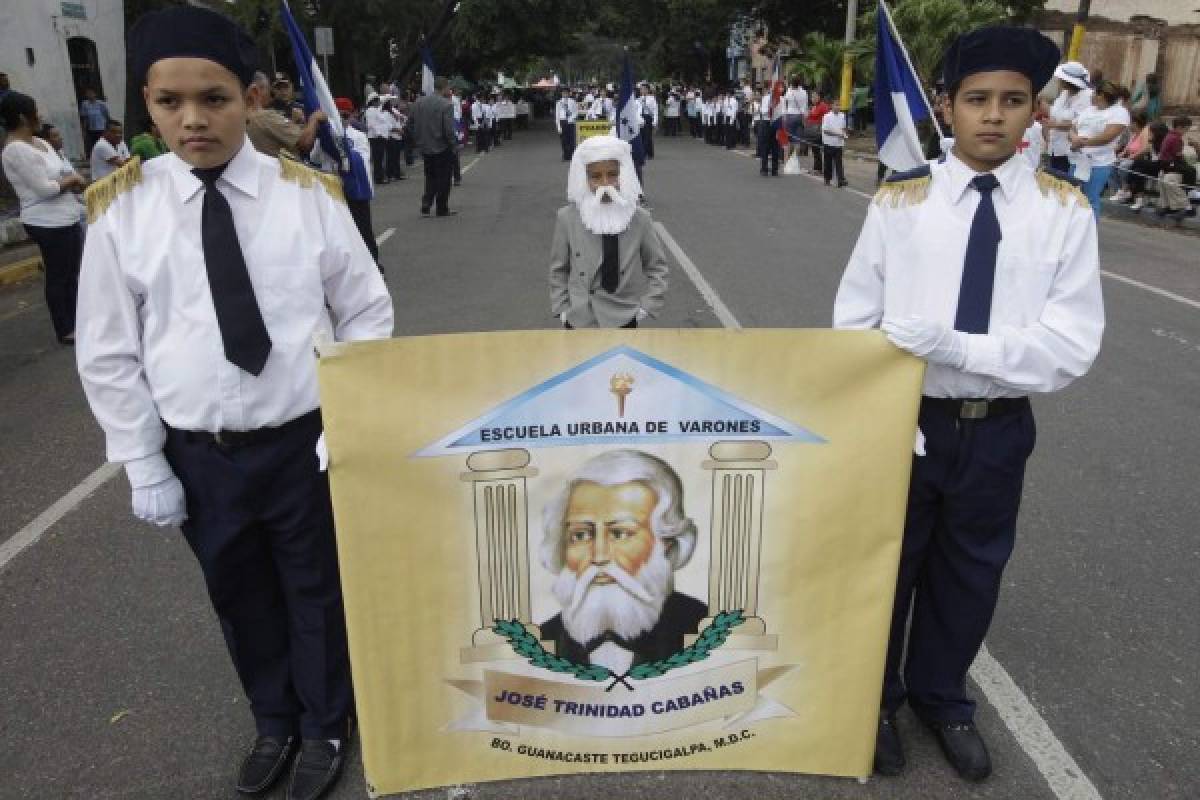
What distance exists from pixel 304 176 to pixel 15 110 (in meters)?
5.91

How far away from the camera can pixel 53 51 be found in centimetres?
1922

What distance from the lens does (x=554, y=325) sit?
24.0ft

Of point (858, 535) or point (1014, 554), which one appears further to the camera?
point (1014, 554)

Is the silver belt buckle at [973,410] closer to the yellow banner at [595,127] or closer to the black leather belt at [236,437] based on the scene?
the black leather belt at [236,437]

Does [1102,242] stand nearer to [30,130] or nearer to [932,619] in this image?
[932,619]

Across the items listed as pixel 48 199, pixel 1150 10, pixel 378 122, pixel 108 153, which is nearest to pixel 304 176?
pixel 48 199

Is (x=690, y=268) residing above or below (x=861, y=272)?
below

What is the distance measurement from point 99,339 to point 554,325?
203 inches

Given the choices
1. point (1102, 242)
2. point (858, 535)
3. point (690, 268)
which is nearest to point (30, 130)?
point (690, 268)

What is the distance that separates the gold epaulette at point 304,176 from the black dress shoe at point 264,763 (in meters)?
1.58

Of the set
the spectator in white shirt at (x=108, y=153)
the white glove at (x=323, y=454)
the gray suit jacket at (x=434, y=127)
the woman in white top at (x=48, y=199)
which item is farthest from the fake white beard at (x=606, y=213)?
the gray suit jacket at (x=434, y=127)

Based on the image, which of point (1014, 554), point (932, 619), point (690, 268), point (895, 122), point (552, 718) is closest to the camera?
point (552, 718)

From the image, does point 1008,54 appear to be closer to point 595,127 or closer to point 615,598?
point 615,598

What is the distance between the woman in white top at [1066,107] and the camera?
10.8m
